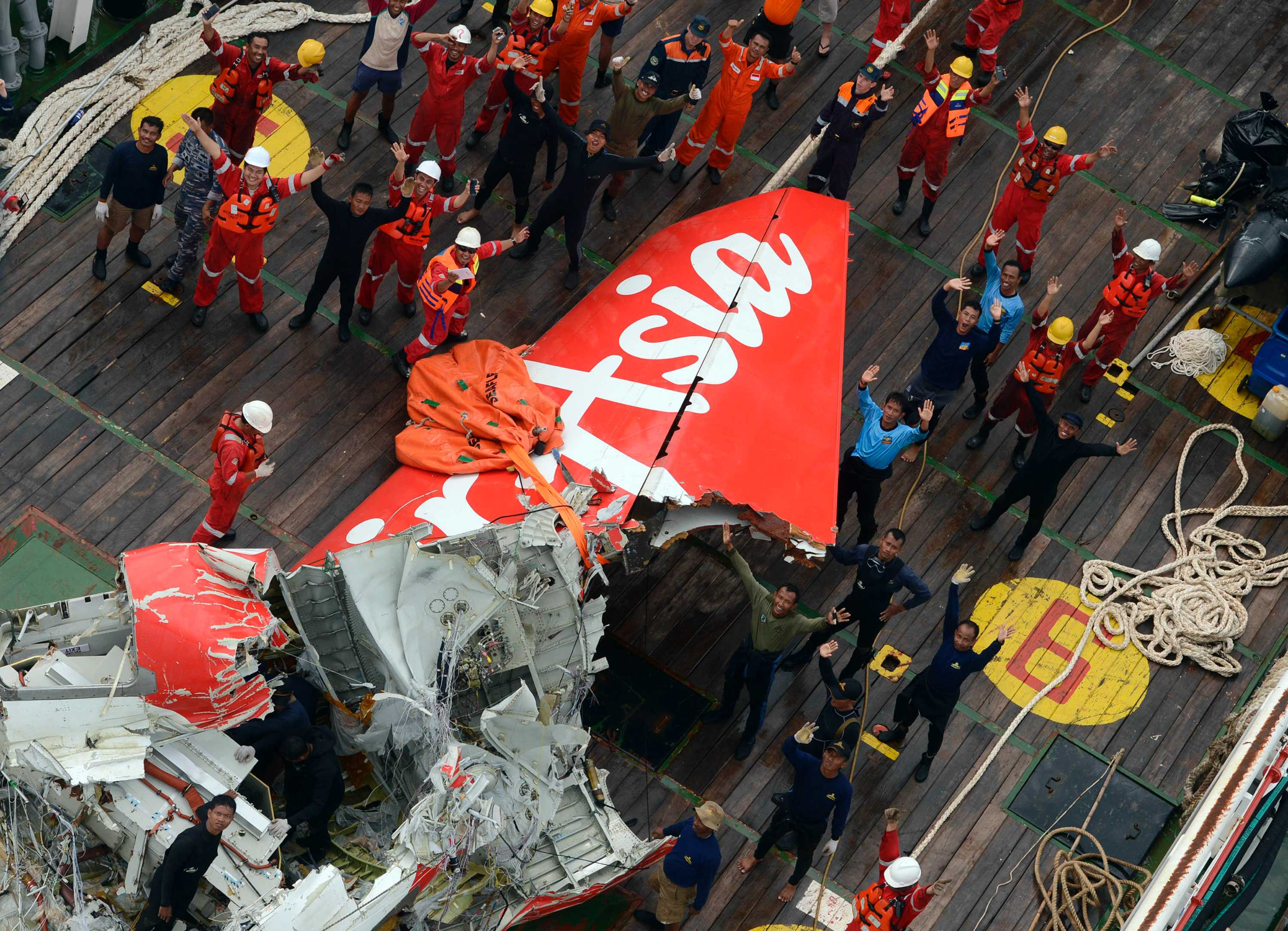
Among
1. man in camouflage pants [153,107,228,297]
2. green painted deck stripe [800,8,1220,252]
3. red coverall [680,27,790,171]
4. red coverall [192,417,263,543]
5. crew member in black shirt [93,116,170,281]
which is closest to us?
red coverall [192,417,263,543]

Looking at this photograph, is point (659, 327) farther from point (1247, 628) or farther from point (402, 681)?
point (1247, 628)

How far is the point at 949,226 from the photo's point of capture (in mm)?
16328

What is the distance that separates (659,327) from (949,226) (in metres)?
4.33

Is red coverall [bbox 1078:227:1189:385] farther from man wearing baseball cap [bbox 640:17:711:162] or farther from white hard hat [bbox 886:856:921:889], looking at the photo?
white hard hat [bbox 886:856:921:889]

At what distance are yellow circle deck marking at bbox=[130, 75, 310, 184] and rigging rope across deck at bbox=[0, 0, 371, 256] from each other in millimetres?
106

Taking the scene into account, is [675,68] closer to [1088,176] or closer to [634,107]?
[634,107]

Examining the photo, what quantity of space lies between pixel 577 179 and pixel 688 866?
632cm

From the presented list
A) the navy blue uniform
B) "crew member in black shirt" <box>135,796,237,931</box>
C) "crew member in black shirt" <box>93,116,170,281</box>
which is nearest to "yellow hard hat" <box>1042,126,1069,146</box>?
the navy blue uniform

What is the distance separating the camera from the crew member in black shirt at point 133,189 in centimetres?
1358

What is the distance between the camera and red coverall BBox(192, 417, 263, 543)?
1209cm

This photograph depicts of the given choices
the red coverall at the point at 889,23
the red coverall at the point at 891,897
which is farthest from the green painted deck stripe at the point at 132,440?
the red coverall at the point at 889,23

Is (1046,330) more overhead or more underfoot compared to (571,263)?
more overhead

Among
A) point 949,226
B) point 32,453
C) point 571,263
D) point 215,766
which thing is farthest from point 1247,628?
point 32,453

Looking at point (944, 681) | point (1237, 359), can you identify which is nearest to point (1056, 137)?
point (1237, 359)
